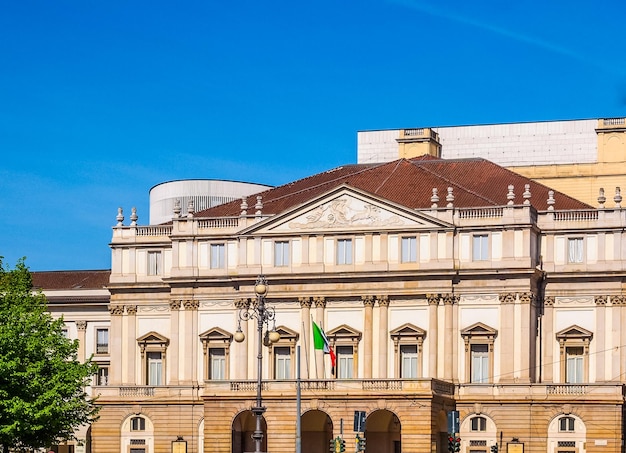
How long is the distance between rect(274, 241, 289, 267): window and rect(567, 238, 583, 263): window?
19.4m

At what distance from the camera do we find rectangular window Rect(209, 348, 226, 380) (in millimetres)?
126812

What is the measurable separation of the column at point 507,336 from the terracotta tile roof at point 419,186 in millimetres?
6882

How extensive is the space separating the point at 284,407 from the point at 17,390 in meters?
19.6

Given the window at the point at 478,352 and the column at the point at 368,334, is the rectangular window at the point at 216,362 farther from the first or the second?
the window at the point at 478,352

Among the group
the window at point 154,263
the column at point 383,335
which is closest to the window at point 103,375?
the window at point 154,263

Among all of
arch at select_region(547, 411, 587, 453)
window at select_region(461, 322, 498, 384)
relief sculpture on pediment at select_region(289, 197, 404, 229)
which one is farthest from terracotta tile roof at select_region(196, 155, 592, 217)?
arch at select_region(547, 411, 587, 453)

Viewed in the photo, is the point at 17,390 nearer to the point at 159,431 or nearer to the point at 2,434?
the point at 2,434

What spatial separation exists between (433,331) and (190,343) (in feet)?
58.3

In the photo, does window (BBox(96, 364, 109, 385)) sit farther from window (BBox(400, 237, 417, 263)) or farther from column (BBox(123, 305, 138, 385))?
window (BBox(400, 237, 417, 263))

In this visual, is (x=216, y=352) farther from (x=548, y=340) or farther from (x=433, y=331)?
(x=548, y=340)

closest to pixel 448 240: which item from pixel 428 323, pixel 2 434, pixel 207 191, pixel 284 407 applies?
pixel 428 323

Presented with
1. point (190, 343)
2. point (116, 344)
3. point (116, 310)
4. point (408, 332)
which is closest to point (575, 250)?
point (408, 332)

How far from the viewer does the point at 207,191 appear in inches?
6772

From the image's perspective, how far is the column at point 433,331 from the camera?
121562 mm
